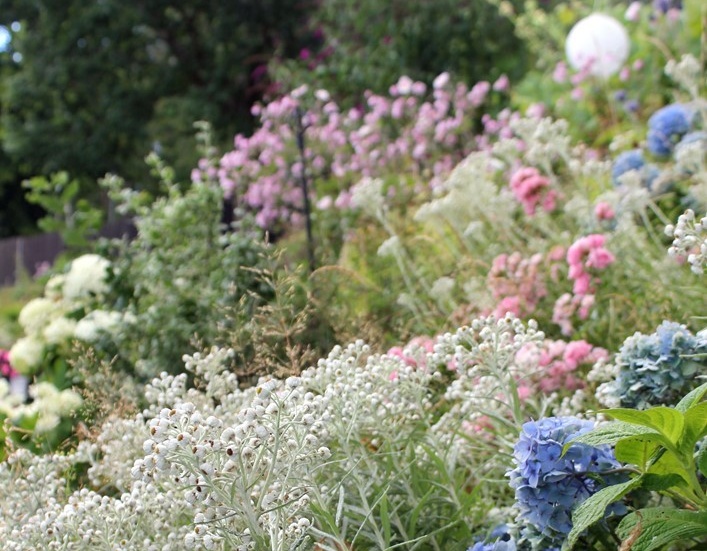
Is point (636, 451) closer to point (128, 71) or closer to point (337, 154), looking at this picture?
point (337, 154)

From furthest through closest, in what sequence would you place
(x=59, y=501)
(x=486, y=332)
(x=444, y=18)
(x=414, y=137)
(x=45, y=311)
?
(x=444, y=18)
(x=414, y=137)
(x=45, y=311)
(x=59, y=501)
(x=486, y=332)

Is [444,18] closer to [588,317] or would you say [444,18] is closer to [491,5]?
[491,5]

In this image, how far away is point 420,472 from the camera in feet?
5.72

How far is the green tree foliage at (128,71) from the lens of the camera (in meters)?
13.6

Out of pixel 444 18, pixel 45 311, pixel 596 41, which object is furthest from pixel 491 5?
pixel 45 311

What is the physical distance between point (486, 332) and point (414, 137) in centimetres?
481

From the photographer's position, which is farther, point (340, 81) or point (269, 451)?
point (340, 81)

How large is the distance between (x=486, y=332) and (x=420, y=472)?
1.23ft

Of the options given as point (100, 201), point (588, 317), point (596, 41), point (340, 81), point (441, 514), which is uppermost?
point (100, 201)

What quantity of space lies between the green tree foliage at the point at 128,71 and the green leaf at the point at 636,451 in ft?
40.2

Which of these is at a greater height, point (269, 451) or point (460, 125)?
point (460, 125)

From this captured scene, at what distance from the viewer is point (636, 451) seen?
1.34 m

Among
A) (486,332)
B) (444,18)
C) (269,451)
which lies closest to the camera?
(269,451)

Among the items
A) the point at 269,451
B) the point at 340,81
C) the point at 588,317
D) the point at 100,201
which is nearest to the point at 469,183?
the point at 588,317
